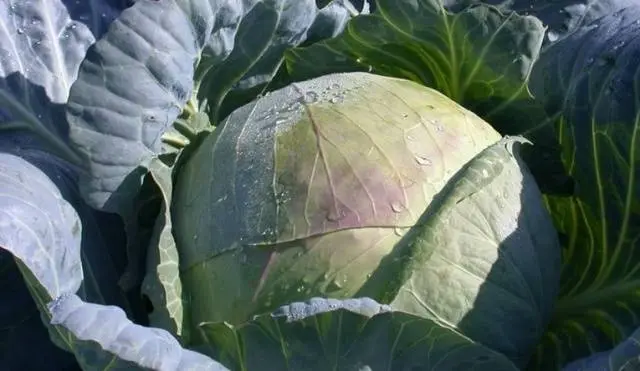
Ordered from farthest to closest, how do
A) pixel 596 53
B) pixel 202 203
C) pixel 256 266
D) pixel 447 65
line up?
pixel 447 65, pixel 596 53, pixel 202 203, pixel 256 266

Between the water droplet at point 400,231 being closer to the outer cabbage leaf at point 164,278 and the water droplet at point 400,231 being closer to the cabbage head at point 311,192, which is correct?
the cabbage head at point 311,192

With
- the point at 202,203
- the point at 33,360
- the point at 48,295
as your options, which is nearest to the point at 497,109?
the point at 202,203

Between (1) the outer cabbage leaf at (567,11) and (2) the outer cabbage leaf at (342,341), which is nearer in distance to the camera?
(2) the outer cabbage leaf at (342,341)

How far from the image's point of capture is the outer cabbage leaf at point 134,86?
1642mm

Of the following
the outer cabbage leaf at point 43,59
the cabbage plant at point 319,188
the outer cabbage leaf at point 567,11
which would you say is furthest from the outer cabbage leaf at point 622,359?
the outer cabbage leaf at point 43,59

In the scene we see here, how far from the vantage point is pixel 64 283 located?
62.6 inches

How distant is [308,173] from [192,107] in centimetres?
44

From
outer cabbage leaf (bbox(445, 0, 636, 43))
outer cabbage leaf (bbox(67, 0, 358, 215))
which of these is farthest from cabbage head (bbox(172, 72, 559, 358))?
outer cabbage leaf (bbox(445, 0, 636, 43))

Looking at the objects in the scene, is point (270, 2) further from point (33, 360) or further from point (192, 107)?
point (33, 360)

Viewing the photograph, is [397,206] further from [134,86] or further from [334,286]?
[134,86]

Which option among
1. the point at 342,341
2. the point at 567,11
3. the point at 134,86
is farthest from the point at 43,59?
the point at 567,11

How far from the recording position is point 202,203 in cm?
172

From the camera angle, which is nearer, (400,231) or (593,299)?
(400,231)

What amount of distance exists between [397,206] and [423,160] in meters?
0.12
